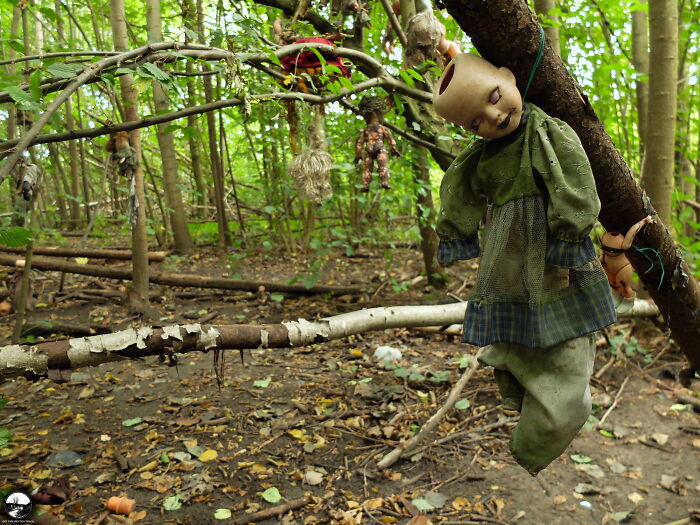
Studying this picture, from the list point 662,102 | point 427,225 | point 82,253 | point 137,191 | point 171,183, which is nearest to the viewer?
point 662,102

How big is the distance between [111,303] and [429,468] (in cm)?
446

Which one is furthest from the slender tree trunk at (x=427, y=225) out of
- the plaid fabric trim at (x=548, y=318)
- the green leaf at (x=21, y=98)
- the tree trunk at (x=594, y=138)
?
the green leaf at (x=21, y=98)

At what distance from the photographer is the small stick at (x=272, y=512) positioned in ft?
8.43

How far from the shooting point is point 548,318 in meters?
1.33

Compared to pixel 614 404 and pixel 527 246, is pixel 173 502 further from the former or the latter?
pixel 614 404

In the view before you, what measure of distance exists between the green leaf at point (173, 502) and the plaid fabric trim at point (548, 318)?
2.21 m

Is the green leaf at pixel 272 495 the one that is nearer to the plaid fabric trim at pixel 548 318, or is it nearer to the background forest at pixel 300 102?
Answer: the background forest at pixel 300 102

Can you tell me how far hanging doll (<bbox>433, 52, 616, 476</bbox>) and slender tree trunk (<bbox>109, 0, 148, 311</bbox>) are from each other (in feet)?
12.7

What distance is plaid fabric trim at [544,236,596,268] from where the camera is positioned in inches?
49.3

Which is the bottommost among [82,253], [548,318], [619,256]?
[82,253]

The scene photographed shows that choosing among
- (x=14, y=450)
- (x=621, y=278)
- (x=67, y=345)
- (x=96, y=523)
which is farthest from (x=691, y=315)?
(x=14, y=450)

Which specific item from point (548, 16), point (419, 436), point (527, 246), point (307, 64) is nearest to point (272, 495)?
point (419, 436)

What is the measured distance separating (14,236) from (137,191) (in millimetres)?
3651

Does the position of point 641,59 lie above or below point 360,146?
above
